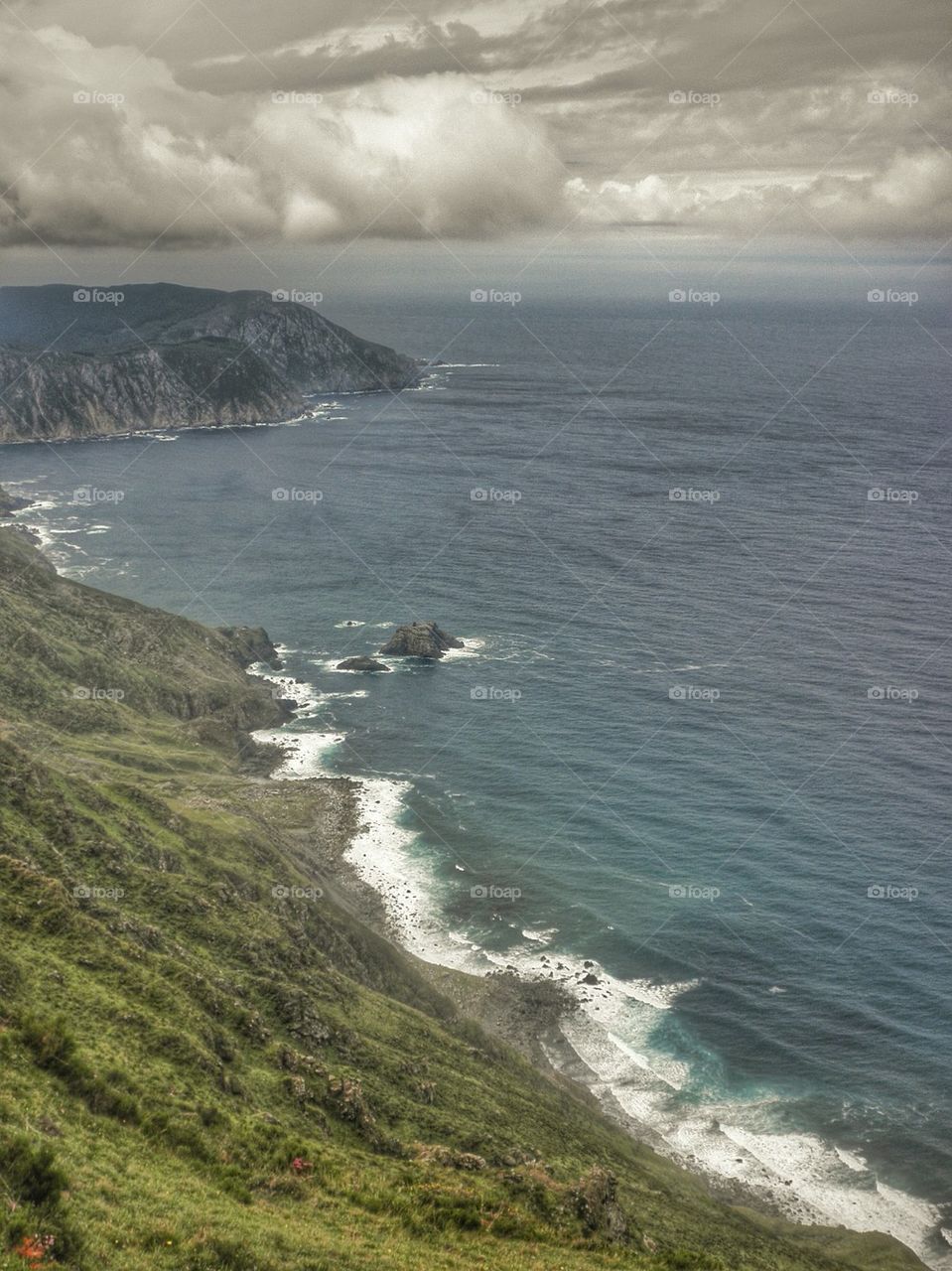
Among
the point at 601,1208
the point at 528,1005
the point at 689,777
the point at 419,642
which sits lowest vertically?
the point at 528,1005

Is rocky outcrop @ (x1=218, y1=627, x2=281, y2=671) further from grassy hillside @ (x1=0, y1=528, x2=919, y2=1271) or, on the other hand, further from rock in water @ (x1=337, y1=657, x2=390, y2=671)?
grassy hillside @ (x1=0, y1=528, x2=919, y2=1271)

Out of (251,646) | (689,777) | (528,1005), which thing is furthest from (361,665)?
(528,1005)

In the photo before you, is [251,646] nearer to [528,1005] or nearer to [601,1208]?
[528,1005]

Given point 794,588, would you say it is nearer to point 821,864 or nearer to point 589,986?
point 821,864

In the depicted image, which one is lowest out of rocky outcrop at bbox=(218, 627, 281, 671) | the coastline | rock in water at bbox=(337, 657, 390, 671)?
the coastline

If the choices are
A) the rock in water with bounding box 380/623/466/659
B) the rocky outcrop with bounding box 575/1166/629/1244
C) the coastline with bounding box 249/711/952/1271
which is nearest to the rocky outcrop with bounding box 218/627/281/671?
the rock in water with bounding box 380/623/466/659

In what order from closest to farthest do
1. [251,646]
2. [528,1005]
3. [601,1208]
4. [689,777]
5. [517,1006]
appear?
1. [601,1208]
2. [517,1006]
3. [528,1005]
4. [689,777]
5. [251,646]
